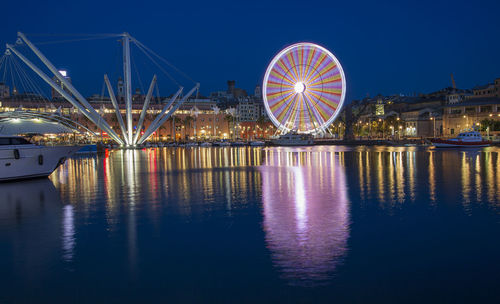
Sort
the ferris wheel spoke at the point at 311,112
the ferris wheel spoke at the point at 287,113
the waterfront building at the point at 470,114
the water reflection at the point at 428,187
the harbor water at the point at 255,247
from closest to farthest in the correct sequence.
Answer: the harbor water at the point at 255,247 < the water reflection at the point at 428,187 < the ferris wheel spoke at the point at 311,112 < the ferris wheel spoke at the point at 287,113 < the waterfront building at the point at 470,114

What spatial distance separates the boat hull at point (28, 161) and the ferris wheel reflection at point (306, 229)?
14.0 meters

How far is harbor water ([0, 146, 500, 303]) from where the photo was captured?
769cm

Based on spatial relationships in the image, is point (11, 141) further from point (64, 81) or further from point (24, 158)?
point (64, 81)

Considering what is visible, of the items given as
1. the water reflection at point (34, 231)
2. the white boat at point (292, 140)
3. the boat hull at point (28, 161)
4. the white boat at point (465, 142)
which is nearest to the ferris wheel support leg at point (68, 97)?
the boat hull at point (28, 161)

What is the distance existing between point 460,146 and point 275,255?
2689 inches

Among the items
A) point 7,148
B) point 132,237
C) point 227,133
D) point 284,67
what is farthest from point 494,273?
point 227,133

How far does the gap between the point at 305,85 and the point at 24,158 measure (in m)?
52.4

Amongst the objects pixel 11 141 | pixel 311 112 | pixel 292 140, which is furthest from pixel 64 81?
pixel 292 140

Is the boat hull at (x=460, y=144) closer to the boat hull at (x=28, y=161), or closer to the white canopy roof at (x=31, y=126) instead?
the white canopy roof at (x=31, y=126)

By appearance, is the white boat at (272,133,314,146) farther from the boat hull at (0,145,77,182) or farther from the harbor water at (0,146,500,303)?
the harbor water at (0,146,500,303)

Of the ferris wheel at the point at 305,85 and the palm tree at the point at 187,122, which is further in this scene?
the palm tree at the point at 187,122

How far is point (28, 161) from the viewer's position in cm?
2648

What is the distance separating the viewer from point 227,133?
157m

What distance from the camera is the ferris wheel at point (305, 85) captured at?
71.1 meters
